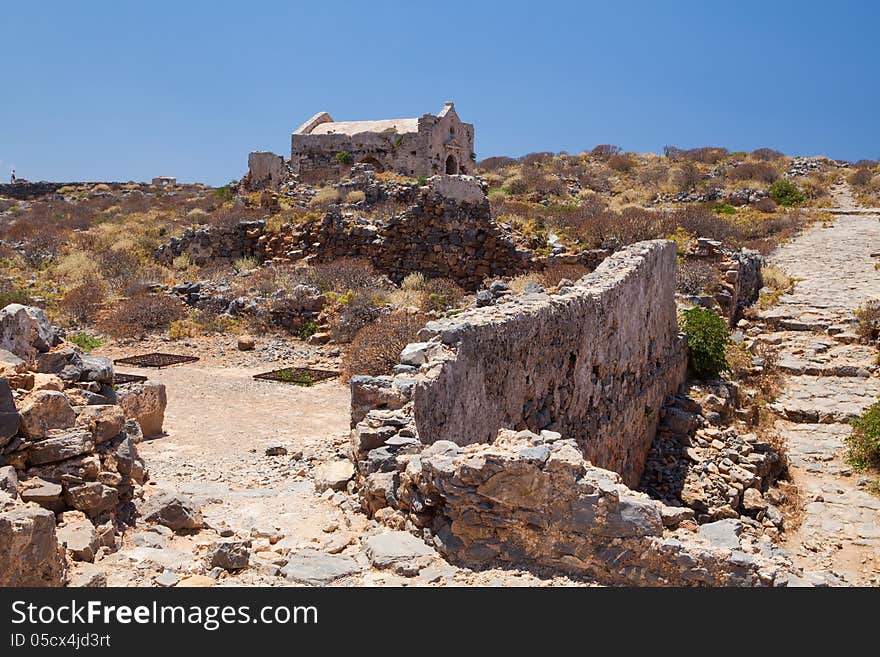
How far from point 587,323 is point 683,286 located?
8060 millimetres

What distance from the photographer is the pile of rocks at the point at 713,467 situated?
8852mm

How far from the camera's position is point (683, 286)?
15.1m

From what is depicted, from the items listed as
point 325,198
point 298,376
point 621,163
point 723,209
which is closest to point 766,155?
point 621,163

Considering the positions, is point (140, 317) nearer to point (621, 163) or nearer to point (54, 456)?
point (54, 456)

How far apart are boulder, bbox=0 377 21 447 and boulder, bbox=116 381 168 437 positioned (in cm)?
335

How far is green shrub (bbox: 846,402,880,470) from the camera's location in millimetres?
9672

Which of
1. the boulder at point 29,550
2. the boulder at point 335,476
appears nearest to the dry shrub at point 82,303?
the boulder at point 335,476

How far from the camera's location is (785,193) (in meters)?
31.2

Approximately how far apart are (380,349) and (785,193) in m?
26.1

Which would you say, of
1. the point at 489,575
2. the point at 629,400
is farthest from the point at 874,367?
the point at 489,575

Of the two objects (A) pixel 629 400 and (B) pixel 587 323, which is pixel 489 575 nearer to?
(B) pixel 587 323

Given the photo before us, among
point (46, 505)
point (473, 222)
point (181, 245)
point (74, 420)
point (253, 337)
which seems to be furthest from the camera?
point (181, 245)

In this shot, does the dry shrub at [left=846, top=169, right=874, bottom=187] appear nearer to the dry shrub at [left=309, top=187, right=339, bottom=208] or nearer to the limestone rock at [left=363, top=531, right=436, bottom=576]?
the dry shrub at [left=309, top=187, right=339, bottom=208]

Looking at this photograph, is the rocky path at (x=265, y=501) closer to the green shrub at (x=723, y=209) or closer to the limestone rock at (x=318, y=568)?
the limestone rock at (x=318, y=568)
